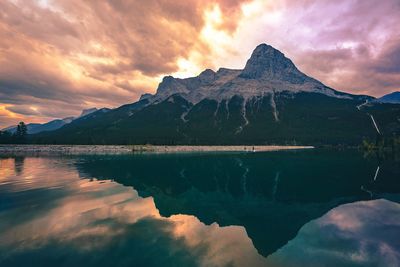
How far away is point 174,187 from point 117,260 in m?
28.7

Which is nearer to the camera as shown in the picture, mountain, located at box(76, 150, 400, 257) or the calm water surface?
the calm water surface

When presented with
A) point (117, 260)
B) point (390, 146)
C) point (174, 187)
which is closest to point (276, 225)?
point (117, 260)

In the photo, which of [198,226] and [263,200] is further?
[263,200]

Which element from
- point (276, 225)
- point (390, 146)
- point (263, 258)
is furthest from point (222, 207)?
point (390, 146)

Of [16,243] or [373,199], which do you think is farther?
[373,199]

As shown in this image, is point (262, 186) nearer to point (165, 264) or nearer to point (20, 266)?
point (165, 264)

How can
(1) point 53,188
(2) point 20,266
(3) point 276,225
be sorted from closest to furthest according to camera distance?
(2) point 20,266 < (3) point 276,225 < (1) point 53,188

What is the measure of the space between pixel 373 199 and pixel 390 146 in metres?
181

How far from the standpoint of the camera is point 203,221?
2470 centimetres

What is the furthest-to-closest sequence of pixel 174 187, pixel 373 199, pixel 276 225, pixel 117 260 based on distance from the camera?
pixel 174 187 → pixel 373 199 → pixel 276 225 → pixel 117 260

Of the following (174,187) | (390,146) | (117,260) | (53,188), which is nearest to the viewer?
(117,260)

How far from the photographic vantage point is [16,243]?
18.0 metres

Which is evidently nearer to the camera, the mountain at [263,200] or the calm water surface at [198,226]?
the calm water surface at [198,226]

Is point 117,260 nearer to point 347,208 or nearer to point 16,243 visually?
point 16,243
